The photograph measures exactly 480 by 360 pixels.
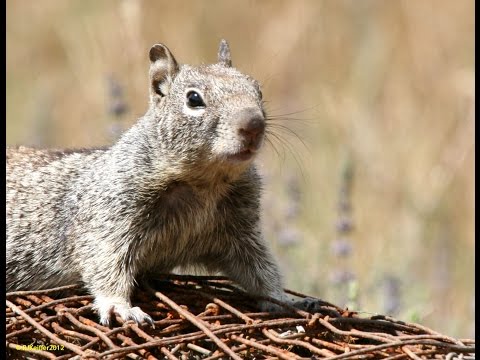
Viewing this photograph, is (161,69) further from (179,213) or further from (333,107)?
(333,107)

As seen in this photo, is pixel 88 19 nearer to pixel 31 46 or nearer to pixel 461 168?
pixel 31 46

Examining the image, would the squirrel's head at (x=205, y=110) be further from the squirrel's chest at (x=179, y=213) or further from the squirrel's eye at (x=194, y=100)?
the squirrel's chest at (x=179, y=213)

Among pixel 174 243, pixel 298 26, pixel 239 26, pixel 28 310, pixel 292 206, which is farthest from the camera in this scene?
pixel 239 26

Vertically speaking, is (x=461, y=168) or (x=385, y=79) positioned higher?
(x=385, y=79)

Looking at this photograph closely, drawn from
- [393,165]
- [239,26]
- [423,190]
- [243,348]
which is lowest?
[243,348]

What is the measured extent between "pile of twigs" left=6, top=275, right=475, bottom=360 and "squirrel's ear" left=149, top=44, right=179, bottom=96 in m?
1.11

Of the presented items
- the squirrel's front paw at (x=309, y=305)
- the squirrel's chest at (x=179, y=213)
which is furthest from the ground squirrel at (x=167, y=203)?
the squirrel's front paw at (x=309, y=305)

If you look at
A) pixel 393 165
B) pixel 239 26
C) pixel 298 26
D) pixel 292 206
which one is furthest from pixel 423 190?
pixel 239 26

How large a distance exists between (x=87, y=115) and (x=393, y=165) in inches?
133

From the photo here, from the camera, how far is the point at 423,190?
7.75 metres

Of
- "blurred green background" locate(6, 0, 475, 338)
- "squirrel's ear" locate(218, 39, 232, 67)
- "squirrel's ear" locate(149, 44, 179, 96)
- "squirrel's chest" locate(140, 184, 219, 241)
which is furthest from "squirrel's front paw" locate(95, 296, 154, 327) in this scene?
"blurred green background" locate(6, 0, 475, 338)

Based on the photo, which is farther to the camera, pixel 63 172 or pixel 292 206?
pixel 292 206

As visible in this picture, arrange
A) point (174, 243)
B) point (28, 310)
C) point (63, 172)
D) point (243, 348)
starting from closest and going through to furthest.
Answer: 1. point (243, 348)
2. point (28, 310)
3. point (174, 243)
4. point (63, 172)

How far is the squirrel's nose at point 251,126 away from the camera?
404 cm
